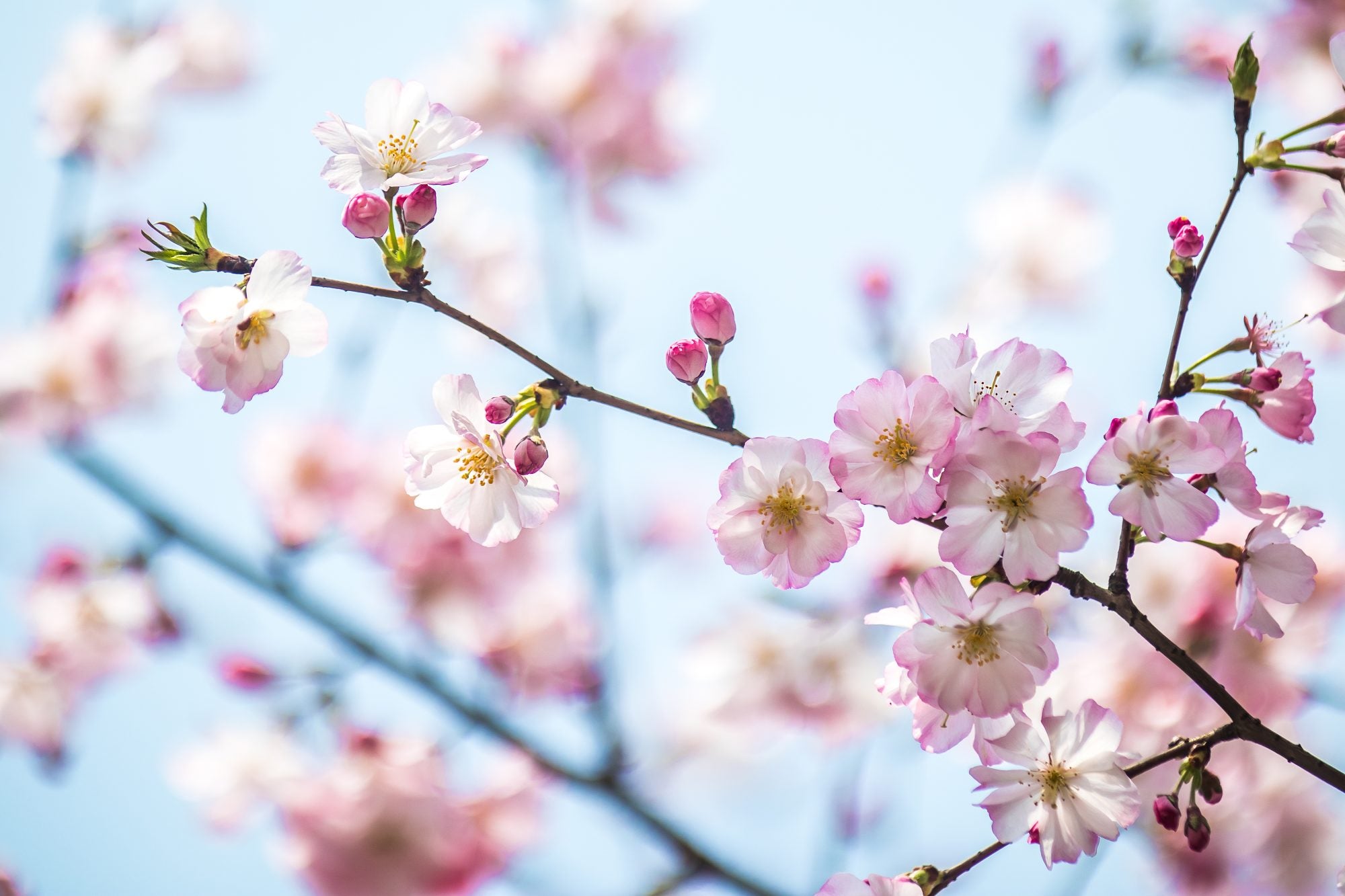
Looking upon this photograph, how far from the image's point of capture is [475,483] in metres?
0.87

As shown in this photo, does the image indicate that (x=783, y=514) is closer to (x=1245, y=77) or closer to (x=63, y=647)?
(x=1245, y=77)

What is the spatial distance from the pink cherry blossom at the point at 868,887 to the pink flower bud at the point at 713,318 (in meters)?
0.45

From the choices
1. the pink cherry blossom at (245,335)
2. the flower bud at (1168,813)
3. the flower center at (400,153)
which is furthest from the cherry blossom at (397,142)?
the flower bud at (1168,813)

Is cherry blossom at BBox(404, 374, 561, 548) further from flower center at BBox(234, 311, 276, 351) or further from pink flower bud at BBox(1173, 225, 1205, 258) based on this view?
pink flower bud at BBox(1173, 225, 1205, 258)

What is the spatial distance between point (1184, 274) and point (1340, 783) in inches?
16.0

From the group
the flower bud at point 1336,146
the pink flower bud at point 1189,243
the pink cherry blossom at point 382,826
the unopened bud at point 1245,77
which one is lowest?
the pink cherry blossom at point 382,826

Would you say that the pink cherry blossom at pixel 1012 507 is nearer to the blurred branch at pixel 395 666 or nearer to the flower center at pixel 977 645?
the flower center at pixel 977 645

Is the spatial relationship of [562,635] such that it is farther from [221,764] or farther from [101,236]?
[101,236]

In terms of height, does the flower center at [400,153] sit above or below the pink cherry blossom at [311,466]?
below

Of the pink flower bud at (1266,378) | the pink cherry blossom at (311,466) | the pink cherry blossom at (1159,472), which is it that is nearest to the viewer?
the pink cherry blossom at (1159,472)

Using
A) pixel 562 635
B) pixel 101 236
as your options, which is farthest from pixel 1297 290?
pixel 101 236

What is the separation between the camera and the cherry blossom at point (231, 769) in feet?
6.99

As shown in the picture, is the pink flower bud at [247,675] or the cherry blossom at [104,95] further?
the cherry blossom at [104,95]

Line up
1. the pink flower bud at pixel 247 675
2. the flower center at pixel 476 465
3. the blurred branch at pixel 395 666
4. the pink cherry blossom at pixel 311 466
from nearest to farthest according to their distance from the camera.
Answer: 1. the flower center at pixel 476 465
2. the blurred branch at pixel 395 666
3. the pink flower bud at pixel 247 675
4. the pink cherry blossom at pixel 311 466
